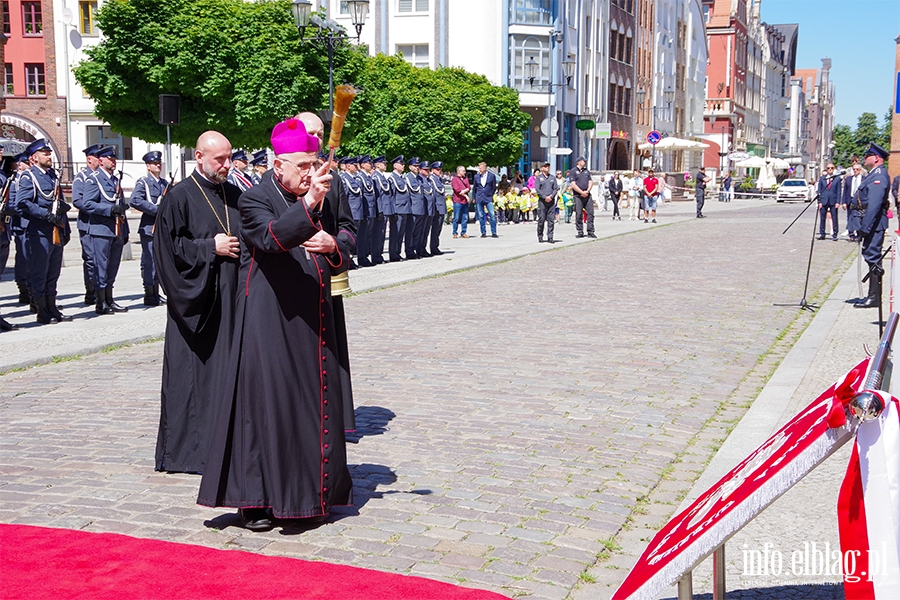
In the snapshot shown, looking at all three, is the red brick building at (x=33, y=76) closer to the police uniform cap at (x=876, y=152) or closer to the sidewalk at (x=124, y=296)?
the sidewalk at (x=124, y=296)

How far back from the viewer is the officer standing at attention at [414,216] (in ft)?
66.5

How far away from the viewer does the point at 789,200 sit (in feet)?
198

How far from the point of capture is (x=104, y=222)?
43.2ft

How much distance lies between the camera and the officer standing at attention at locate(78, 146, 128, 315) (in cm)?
1293

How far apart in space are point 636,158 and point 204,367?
64643 mm

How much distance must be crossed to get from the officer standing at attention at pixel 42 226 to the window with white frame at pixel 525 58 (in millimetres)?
41186

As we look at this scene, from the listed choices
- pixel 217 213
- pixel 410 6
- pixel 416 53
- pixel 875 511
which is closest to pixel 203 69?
pixel 416 53

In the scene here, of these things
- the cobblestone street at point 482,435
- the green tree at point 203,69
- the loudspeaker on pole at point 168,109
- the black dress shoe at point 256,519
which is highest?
the green tree at point 203,69

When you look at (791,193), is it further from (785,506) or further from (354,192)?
(785,506)

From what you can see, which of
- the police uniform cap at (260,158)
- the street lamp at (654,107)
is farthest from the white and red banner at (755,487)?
the street lamp at (654,107)

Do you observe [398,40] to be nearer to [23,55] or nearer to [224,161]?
[23,55]

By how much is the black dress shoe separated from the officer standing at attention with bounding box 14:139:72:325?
8165mm

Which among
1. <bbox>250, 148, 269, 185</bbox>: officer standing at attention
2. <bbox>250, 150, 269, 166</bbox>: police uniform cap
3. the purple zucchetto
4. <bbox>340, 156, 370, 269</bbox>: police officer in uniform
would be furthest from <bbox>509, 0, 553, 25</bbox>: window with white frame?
the purple zucchetto

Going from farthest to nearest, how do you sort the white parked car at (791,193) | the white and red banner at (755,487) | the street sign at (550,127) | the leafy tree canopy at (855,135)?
the leafy tree canopy at (855,135)
the white parked car at (791,193)
the street sign at (550,127)
the white and red banner at (755,487)
